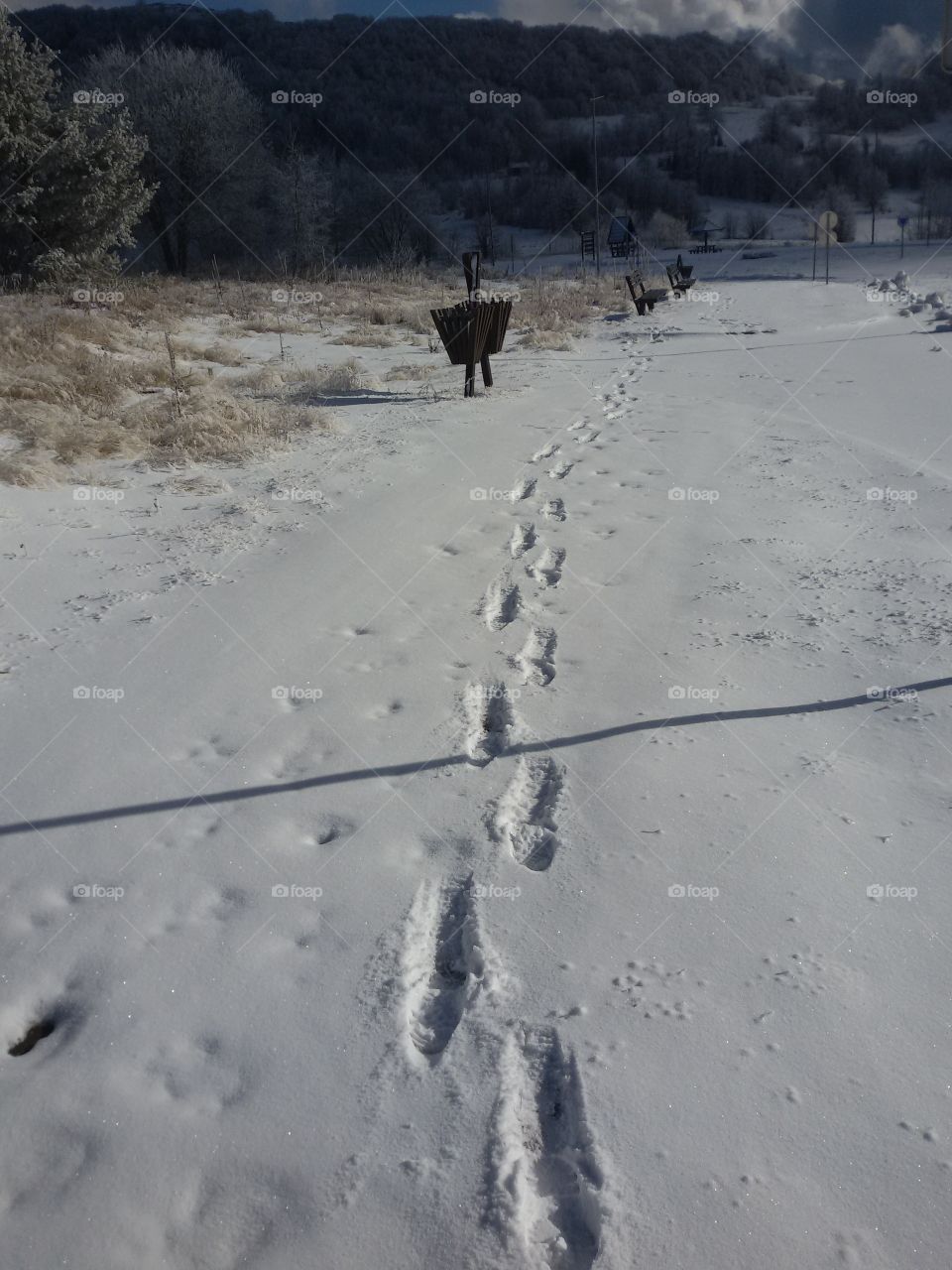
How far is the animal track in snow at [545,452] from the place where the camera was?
8.69 metres

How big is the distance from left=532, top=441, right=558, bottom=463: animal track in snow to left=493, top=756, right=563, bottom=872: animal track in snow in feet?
16.8

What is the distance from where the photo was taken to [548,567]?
20.2ft

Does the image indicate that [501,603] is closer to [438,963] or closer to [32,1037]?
[438,963]

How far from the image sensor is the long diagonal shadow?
364cm

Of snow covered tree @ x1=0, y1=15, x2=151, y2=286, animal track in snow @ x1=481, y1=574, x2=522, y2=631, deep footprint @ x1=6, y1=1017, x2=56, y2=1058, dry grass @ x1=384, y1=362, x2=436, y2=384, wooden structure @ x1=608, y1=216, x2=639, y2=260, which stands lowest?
deep footprint @ x1=6, y1=1017, x2=56, y2=1058

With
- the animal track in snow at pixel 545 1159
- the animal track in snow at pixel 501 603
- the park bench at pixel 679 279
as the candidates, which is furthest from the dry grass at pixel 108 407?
the park bench at pixel 679 279

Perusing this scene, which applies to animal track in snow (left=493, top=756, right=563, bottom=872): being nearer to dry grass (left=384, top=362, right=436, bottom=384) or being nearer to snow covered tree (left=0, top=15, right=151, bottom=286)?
dry grass (left=384, top=362, right=436, bottom=384)

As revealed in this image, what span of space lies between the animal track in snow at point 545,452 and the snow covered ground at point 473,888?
1.79 meters

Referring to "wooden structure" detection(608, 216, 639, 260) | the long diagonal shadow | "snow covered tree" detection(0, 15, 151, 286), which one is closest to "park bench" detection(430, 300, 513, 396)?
the long diagonal shadow

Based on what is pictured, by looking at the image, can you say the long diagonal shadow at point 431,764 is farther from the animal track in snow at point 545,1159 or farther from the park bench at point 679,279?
the park bench at point 679,279

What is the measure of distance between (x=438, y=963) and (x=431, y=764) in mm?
1146

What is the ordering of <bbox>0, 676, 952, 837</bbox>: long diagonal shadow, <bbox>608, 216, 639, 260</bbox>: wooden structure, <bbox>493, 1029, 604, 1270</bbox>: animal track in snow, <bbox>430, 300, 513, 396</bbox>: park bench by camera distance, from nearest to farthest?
<bbox>493, 1029, 604, 1270</bbox>: animal track in snow → <bbox>0, 676, 952, 837</bbox>: long diagonal shadow → <bbox>430, 300, 513, 396</bbox>: park bench → <bbox>608, 216, 639, 260</bbox>: wooden structure

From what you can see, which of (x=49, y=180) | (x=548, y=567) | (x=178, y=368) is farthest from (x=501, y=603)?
(x=49, y=180)

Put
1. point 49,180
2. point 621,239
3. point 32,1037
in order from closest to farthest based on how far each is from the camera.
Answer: point 32,1037 < point 49,180 < point 621,239
